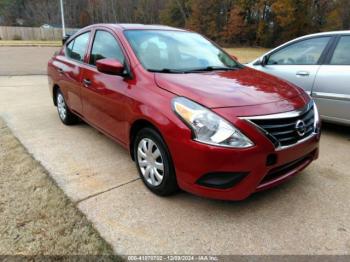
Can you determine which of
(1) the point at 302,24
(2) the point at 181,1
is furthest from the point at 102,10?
(1) the point at 302,24

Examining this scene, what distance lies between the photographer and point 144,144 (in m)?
3.00

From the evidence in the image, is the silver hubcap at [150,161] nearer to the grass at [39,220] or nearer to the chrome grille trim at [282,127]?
the grass at [39,220]

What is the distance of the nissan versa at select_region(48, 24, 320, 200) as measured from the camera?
2.44 meters

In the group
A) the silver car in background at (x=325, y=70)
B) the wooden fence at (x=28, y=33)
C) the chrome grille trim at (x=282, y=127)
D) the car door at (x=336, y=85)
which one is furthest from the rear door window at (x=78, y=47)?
the wooden fence at (x=28, y=33)

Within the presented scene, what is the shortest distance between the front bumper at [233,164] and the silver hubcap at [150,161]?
26 centimetres

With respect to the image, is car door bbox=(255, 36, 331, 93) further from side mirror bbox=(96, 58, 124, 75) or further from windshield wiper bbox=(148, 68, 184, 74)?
side mirror bbox=(96, 58, 124, 75)

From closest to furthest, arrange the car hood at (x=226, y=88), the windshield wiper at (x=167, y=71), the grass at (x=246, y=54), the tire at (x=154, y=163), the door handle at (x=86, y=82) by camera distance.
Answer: the car hood at (x=226, y=88), the tire at (x=154, y=163), the windshield wiper at (x=167, y=71), the door handle at (x=86, y=82), the grass at (x=246, y=54)

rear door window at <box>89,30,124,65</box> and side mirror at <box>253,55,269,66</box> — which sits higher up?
rear door window at <box>89,30,124,65</box>

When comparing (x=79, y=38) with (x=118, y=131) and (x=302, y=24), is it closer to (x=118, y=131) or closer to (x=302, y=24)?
(x=118, y=131)

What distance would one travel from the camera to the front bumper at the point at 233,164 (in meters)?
2.40

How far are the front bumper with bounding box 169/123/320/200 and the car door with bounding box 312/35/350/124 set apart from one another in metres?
2.07

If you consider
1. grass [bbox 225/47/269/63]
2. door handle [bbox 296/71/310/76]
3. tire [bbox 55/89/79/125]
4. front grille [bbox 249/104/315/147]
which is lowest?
grass [bbox 225/47/269/63]

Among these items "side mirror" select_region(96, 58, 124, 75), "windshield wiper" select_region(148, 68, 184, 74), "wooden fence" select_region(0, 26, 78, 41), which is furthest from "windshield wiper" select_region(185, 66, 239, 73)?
"wooden fence" select_region(0, 26, 78, 41)

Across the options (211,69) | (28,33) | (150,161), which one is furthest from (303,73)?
(28,33)
